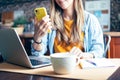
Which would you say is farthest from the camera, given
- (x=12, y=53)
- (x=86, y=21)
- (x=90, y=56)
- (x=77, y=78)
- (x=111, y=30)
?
(x=111, y=30)

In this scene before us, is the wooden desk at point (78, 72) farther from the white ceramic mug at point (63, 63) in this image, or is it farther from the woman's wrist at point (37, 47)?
the woman's wrist at point (37, 47)

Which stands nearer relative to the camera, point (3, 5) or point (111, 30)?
point (111, 30)

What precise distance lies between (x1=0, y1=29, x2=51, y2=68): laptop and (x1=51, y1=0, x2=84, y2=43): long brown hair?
377mm

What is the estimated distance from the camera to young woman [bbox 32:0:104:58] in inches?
61.3

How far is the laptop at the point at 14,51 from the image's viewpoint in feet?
3.47

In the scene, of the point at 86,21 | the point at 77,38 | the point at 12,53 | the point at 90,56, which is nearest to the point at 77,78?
the point at 12,53

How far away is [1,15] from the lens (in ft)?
11.9

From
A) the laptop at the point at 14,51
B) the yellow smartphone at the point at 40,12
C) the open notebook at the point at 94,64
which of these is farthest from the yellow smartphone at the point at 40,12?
the open notebook at the point at 94,64

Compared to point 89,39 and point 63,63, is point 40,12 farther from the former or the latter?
→ point 89,39

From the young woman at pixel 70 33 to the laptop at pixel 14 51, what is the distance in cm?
29

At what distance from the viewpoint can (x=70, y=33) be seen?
1.63 meters

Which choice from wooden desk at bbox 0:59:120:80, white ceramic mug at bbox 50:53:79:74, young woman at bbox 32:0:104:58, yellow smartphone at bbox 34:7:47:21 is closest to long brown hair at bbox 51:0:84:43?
young woman at bbox 32:0:104:58

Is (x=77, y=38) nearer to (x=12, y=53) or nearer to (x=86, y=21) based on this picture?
(x=86, y=21)

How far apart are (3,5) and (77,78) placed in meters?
2.95
